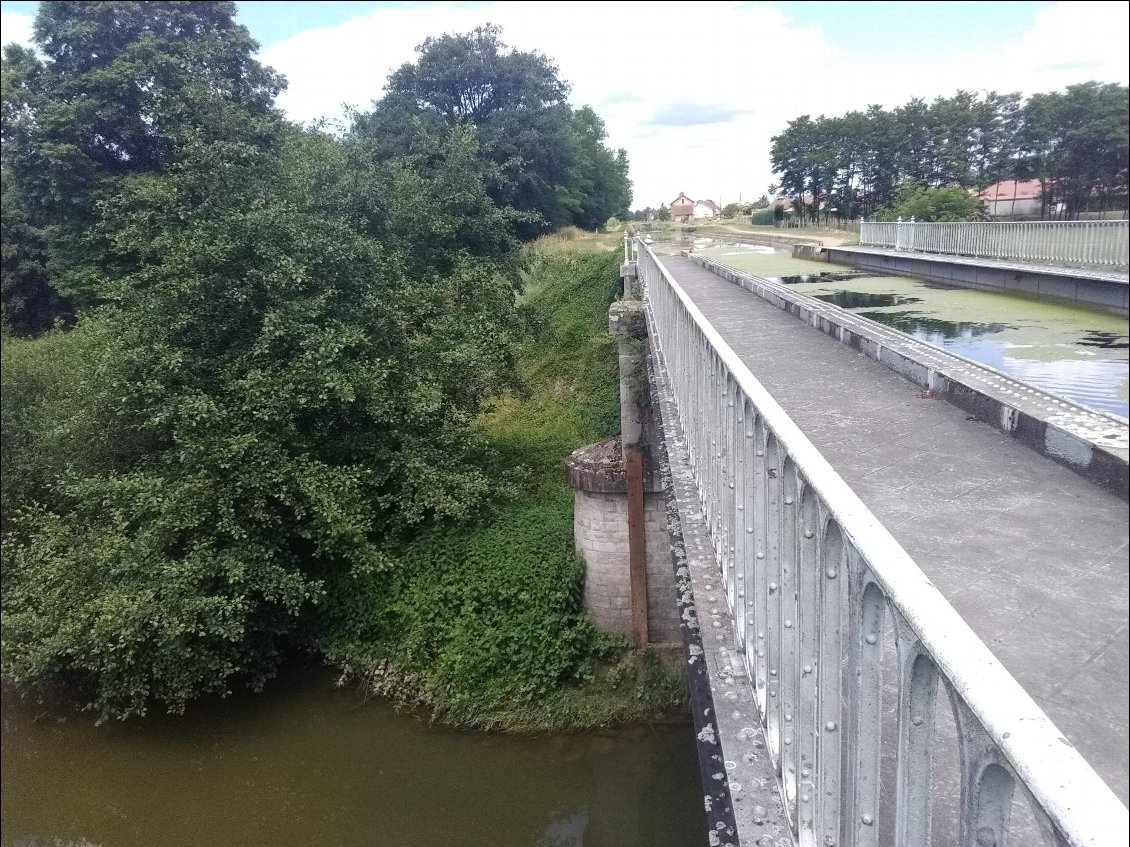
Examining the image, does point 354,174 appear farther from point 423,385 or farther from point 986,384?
point 986,384

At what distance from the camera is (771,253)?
642 inches

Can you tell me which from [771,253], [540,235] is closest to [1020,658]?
[771,253]

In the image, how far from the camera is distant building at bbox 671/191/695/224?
90.0 feet

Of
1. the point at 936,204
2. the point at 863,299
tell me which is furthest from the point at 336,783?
the point at 936,204

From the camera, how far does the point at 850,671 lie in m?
1.64

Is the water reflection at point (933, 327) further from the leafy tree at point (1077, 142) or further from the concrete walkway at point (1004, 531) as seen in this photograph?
the concrete walkway at point (1004, 531)

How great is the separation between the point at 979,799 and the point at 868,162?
4533mm

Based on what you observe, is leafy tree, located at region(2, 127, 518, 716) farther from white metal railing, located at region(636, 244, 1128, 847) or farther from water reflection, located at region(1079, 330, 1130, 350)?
water reflection, located at region(1079, 330, 1130, 350)

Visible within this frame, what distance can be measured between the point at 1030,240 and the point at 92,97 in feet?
66.0

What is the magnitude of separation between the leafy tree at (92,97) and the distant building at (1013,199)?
1686 centimetres

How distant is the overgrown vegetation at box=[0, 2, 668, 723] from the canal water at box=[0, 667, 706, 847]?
54 centimetres

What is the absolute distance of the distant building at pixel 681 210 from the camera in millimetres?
27428

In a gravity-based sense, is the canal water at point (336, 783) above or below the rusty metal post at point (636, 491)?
below

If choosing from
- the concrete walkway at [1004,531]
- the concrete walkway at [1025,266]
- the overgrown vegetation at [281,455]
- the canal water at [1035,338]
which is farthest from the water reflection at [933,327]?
the overgrown vegetation at [281,455]
